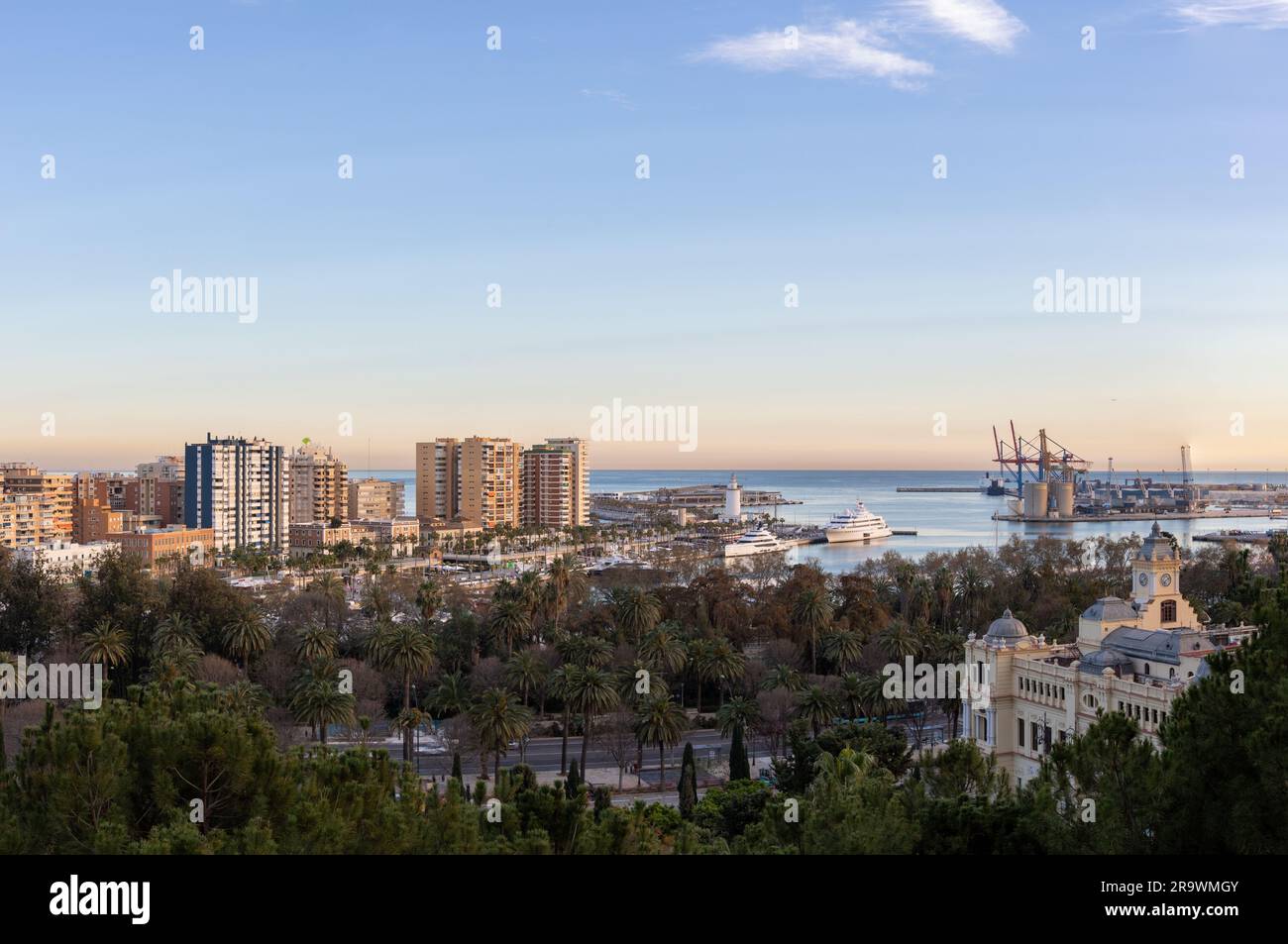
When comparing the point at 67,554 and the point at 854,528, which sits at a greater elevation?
the point at 67,554

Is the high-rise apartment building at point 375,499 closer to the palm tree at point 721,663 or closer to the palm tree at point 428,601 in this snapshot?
the palm tree at point 428,601

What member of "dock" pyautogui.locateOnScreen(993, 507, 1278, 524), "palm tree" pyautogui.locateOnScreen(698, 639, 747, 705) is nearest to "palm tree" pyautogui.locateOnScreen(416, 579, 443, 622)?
"palm tree" pyautogui.locateOnScreen(698, 639, 747, 705)

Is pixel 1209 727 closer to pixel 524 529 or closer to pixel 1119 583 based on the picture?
pixel 1119 583

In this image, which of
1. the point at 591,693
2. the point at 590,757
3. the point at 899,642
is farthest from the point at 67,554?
the point at 899,642

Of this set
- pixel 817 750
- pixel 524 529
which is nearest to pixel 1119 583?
pixel 817 750

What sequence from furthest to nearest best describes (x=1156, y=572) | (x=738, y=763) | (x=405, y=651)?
1. (x=405, y=651)
2. (x=1156, y=572)
3. (x=738, y=763)

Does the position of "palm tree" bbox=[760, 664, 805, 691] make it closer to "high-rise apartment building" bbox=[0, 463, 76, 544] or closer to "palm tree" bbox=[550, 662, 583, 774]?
"palm tree" bbox=[550, 662, 583, 774]

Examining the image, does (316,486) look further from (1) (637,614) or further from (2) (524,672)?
(2) (524,672)
